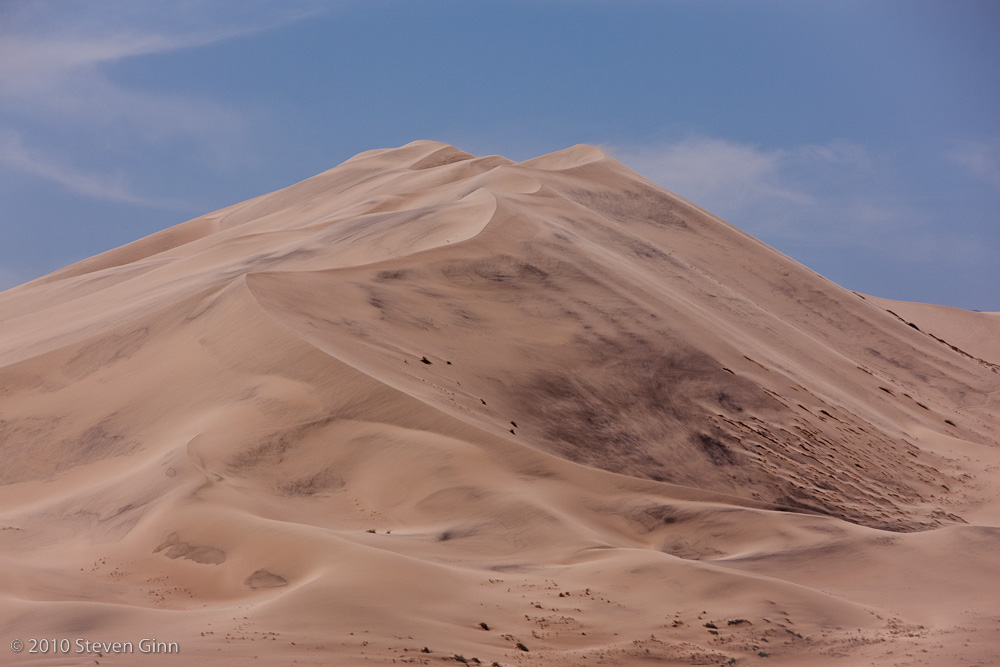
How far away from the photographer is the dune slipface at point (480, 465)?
28.2 ft

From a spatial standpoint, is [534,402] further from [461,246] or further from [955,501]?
[955,501]

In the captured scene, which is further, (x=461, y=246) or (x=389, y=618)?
(x=461, y=246)

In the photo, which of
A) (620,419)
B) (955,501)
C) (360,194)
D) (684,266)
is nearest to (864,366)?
(684,266)

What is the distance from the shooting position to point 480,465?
1225 centimetres

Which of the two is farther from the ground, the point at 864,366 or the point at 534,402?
the point at 864,366

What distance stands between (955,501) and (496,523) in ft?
28.2

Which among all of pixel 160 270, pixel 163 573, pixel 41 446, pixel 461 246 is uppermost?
pixel 160 270

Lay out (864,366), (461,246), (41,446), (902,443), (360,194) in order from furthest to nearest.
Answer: (360,194), (864,366), (461,246), (902,443), (41,446)

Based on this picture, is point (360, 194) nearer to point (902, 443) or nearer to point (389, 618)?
point (902, 443)

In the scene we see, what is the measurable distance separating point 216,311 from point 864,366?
1507 cm

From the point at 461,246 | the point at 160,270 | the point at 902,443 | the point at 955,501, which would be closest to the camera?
the point at 955,501

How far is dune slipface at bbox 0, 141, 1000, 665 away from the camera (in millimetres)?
8609

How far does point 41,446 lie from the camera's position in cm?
1410

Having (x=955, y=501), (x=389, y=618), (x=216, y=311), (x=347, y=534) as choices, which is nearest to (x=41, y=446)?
(x=216, y=311)
